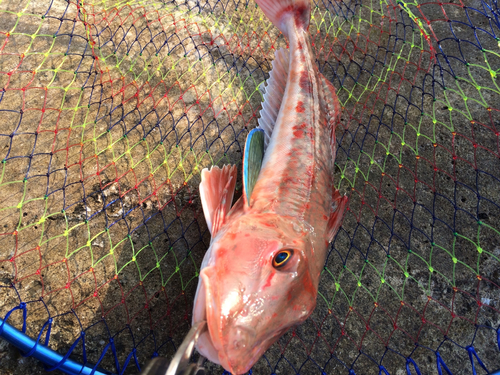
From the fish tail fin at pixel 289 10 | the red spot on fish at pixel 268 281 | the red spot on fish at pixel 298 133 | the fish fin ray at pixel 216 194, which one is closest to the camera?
the red spot on fish at pixel 268 281

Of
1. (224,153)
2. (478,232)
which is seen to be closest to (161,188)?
(224,153)

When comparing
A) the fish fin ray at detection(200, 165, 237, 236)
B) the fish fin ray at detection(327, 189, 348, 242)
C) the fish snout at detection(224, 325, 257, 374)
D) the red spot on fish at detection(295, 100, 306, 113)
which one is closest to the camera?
the fish snout at detection(224, 325, 257, 374)

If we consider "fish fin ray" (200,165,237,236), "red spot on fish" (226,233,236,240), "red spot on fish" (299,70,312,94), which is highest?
"red spot on fish" (299,70,312,94)

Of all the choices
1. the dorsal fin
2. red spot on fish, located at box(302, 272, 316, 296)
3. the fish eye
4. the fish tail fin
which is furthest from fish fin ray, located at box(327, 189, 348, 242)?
the fish tail fin

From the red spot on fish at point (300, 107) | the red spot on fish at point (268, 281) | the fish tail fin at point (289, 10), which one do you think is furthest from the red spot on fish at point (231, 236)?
the fish tail fin at point (289, 10)

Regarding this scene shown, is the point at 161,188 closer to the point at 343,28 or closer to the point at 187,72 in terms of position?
the point at 187,72

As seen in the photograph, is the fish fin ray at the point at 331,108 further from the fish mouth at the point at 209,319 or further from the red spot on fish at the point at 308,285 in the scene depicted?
the fish mouth at the point at 209,319

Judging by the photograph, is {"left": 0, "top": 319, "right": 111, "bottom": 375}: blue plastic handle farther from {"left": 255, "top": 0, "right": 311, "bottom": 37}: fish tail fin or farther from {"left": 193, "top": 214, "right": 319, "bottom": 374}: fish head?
{"left": 255, "top": 0, "right": 311, "bottom": 37}: fish tail fin
